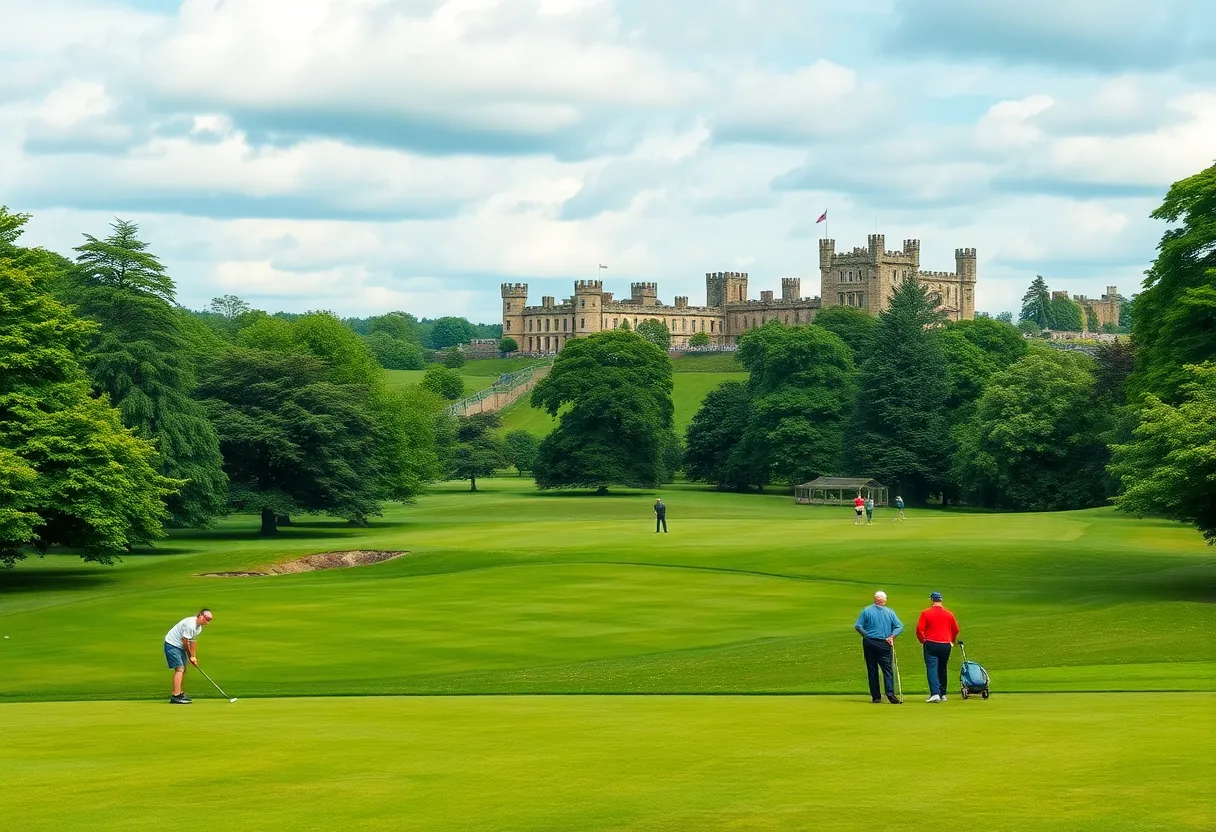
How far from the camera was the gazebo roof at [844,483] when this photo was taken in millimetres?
99875

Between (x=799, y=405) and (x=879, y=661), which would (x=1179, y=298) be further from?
(x=799, y=405)

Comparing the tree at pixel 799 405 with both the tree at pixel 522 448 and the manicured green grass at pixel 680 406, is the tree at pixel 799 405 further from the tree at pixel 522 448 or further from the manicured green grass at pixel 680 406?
the manicured green grass at pixel 680 406

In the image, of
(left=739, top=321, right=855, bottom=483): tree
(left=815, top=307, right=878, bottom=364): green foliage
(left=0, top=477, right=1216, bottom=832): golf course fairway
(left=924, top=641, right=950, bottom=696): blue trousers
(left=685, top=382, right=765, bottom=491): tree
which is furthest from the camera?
(left=815, top=307, right=878, bottom=364): green foliage

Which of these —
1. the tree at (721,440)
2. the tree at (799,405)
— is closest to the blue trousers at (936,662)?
→ the tree at (799,405)

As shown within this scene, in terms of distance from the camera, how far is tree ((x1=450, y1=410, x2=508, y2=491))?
124 meters

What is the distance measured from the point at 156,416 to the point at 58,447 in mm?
17238

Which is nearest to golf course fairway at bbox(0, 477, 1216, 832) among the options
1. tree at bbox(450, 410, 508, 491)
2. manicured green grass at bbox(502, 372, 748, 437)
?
tree at bbox(450, 410, 508, 491)

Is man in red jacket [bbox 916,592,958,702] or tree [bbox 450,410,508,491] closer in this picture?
man in red jacket [bbox 916,592,958,702]

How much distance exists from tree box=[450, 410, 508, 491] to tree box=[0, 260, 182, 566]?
70.6 m

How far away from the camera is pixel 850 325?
502 ft

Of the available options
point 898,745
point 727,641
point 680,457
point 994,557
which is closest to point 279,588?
point 727,641

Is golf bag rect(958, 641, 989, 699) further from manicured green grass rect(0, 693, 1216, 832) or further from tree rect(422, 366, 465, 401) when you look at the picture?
tree rect(422, 366, 465, 401)

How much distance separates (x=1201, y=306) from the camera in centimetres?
4750

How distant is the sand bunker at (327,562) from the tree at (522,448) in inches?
3237
